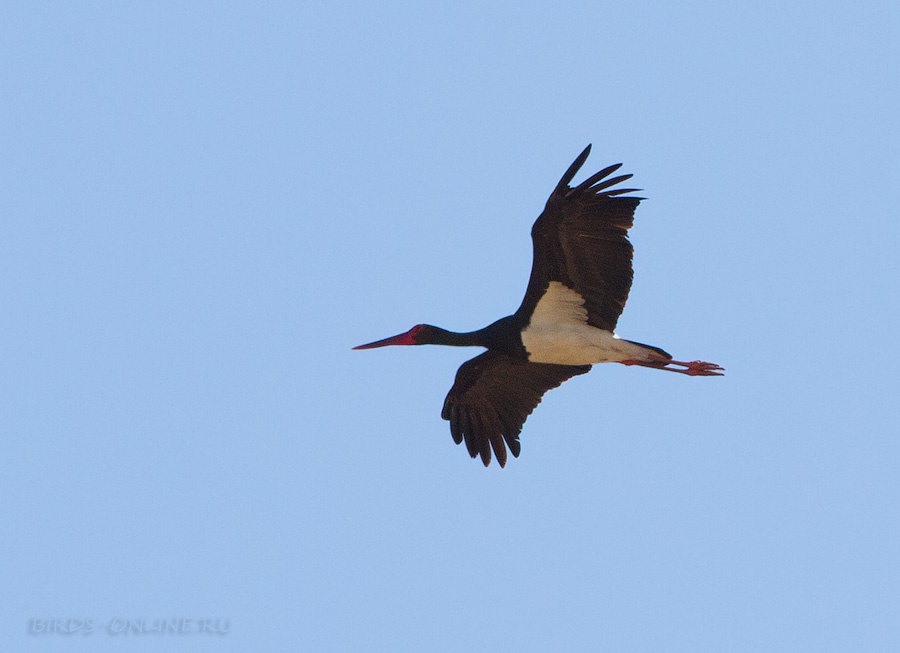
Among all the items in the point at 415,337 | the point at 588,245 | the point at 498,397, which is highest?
the point at 588,245

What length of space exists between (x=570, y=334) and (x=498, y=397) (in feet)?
5.83

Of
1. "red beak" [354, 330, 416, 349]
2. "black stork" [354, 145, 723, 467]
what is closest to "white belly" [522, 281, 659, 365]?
"black stork" [354, 145, 723, 467]

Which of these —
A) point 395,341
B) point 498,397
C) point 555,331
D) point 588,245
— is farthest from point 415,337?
point 588,245

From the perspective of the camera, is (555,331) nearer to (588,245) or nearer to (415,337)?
(588,245)

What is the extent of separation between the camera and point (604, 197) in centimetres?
1505

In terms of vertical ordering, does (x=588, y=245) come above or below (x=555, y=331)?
above

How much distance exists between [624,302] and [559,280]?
758 mm

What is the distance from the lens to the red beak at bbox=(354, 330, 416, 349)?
57.0 ft

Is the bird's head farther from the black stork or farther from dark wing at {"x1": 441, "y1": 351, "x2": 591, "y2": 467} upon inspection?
dark wing at {"x1": 441, "y1": 351, "x2": 591, "y2": 467}

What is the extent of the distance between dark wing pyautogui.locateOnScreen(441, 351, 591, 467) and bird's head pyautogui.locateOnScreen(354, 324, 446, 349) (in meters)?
0.50

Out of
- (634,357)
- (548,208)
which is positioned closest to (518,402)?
(634,357)

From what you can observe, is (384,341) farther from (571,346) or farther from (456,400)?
(571,346)

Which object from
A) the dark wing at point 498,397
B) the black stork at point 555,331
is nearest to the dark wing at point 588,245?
the black stork at point 555,331

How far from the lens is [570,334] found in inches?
627
